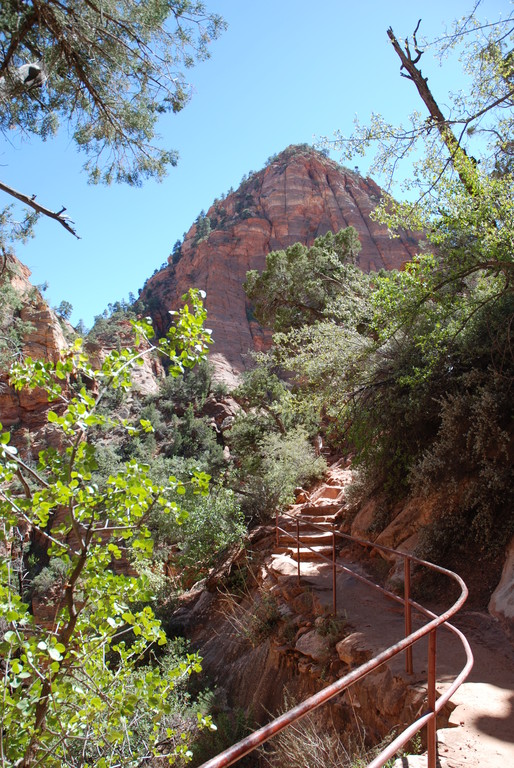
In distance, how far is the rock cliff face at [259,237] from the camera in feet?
171

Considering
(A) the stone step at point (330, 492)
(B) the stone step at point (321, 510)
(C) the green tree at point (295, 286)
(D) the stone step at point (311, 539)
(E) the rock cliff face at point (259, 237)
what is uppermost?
(E) the rock cliff face at point (259, 237)

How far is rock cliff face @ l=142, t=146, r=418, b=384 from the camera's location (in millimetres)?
52219

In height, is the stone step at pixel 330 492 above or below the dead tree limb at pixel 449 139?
below

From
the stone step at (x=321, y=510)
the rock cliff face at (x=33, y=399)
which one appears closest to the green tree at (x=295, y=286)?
the stone step at (x=321, y=510)

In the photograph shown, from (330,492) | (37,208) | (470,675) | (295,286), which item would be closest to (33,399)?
(295,286)

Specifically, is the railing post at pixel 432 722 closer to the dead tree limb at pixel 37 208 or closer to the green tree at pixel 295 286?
the dead tree limb at pixel 37 208

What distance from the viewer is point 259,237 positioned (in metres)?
58.3

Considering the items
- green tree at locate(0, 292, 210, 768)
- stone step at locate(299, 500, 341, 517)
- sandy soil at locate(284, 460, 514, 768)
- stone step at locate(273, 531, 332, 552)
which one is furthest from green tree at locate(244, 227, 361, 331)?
green tree at locate(0, 292, 210, 768)

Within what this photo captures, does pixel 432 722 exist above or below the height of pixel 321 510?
above

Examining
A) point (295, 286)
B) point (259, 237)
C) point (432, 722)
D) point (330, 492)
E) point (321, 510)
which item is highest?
point (259, 237)

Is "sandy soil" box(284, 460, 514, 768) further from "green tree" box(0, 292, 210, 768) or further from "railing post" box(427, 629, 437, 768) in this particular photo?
"green tree" box(0, 292, 210, 768)

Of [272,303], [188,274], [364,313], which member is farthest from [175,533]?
[188,274]

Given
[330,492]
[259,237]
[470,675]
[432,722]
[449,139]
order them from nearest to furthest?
[432,722], [470,675], [449,139], [330,492], [259,237]

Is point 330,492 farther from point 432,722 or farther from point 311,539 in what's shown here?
point 432,722
